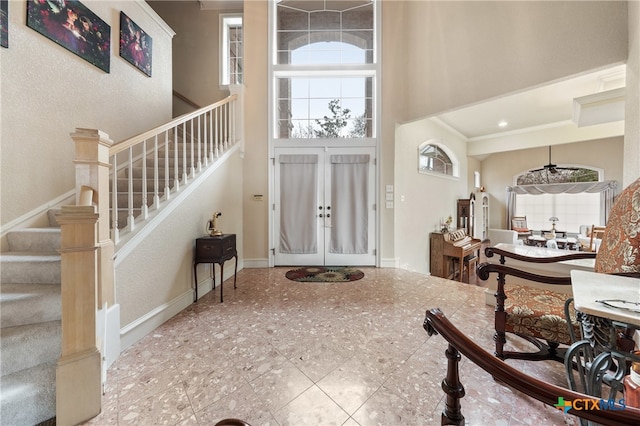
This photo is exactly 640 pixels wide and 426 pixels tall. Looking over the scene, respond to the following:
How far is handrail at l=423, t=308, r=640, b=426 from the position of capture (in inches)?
20.0

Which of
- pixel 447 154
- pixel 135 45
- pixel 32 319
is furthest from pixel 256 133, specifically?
pixel 447 154

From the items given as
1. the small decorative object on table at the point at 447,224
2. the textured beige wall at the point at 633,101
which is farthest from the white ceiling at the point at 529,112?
the small decorative object on table at the point at 447,224

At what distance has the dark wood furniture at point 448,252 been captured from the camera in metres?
4.83

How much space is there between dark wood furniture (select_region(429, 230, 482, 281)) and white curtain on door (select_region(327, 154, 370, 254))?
1875mm

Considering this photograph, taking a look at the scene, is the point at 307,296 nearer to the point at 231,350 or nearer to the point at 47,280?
the point at 231,350

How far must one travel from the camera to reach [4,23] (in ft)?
6.54

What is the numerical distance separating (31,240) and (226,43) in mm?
5070

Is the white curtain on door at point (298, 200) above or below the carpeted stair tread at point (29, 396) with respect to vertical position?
above

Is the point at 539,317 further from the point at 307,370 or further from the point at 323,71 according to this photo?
the point at 323,71

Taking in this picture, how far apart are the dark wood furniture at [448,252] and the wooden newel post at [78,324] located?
516 centimetres

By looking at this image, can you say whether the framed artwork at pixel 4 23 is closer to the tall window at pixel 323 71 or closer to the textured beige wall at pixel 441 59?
the textured beige wall at pixel 441 59

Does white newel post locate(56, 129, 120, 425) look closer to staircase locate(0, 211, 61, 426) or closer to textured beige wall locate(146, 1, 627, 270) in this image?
staircase locate(0, 211, 61, 426)

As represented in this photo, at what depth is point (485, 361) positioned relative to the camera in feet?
2.15

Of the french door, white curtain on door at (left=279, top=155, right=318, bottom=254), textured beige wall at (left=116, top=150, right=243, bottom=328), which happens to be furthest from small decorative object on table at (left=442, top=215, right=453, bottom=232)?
textured beige wall at (left=116, top=150, right=243, bottom=328)
